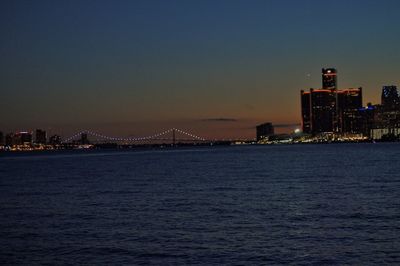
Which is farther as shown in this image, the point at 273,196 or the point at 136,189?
the point at 136,189

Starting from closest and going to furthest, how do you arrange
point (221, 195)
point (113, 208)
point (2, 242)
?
point (2, 242) → point (113, 208) → point (221, 195)

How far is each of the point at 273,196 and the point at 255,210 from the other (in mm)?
7733

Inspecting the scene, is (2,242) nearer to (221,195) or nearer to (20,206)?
(20,206)

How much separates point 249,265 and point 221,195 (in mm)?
22485

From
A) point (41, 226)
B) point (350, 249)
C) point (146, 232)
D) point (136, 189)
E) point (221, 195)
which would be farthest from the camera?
point (136, 189)

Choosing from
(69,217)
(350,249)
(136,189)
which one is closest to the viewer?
(350,249)

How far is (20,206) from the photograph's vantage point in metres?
38.2

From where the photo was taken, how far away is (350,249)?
22.0 m

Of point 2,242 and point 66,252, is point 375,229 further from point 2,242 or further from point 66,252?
point 2,242

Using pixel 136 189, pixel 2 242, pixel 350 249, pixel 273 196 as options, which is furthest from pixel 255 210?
pixel 136 189

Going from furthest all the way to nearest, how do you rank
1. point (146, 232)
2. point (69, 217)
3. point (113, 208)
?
point (113, 208)
point (69, 217)
point (146, 232)

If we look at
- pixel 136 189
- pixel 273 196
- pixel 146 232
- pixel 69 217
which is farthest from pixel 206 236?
pixel 136 189

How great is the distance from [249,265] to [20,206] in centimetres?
2232

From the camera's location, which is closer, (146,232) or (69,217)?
(146,232)
